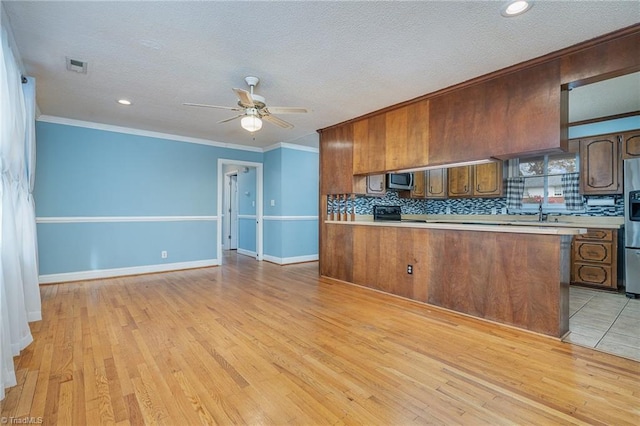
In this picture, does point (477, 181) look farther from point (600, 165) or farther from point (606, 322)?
point (606, 322)

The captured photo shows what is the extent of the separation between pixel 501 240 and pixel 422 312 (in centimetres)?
108

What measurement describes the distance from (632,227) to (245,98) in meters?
4.86

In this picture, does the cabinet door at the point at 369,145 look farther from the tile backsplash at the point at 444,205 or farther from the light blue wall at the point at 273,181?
the light blue wall at the point at 273,181

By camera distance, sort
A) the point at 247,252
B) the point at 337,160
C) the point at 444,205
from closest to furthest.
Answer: the point at 337,160 → the point at 444,205 → the point at 247,252

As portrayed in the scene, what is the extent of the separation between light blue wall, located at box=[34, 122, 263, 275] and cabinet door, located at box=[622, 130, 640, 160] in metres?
6.28

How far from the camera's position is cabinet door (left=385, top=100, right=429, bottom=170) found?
3430 millimetres

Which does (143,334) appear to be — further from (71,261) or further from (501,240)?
(501,240)

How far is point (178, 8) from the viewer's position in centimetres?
193

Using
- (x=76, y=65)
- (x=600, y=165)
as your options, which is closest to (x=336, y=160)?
(x=76, y=65)

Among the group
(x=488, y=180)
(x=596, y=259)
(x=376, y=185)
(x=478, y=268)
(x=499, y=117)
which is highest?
(x=499, y=117)

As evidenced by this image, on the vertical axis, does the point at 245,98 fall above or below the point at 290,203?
above

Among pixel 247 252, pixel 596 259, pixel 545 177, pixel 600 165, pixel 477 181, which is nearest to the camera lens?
pixel 596 259

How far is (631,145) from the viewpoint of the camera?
3873 mm

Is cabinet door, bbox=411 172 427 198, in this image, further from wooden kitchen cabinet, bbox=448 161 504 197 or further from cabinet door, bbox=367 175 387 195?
cabinet door, bbox=367 175 387 195
